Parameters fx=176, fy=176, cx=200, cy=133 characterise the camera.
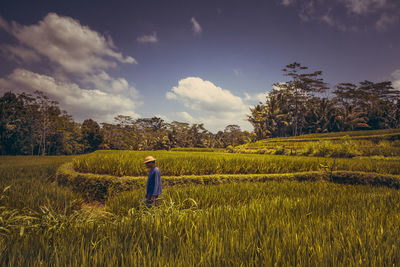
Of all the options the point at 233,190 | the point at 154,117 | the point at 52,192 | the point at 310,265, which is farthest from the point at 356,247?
the point at 154,117

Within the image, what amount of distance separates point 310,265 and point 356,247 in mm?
610

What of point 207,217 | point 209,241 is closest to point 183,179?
point 207,217

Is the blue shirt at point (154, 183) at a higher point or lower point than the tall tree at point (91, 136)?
lower

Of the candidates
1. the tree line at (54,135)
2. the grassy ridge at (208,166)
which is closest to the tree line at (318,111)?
the tree line at (54,135)

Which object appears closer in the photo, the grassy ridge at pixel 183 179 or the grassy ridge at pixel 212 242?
the grassy ridge at pixel 212 242

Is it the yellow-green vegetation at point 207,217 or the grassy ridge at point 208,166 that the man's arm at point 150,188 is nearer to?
the yellow-green vegetation at point 207,217

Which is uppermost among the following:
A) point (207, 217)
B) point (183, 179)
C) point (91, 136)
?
point (91, 136)

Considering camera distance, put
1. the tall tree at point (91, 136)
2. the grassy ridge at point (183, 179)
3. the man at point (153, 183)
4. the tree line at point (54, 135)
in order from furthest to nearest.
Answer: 1. the tall tree at point (91, 136)
2. the tree line at point (54, 135)
3. the grassy ridge at point (183, 179)
4. the man at point (153, 183)

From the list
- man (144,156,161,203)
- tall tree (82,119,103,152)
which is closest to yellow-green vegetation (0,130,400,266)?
man (144,156,161,203)

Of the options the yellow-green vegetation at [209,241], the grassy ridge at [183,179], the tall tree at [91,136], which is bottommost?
the grassy ridge at [183,179]

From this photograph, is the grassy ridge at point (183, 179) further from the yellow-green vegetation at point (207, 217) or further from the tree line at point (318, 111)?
the tree line at point (318, 111)

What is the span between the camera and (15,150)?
2833 cm

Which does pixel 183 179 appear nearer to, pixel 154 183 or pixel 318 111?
pixel 154 183

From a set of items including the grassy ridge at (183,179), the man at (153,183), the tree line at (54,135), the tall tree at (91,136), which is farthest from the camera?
the tall tree at (91,136)
